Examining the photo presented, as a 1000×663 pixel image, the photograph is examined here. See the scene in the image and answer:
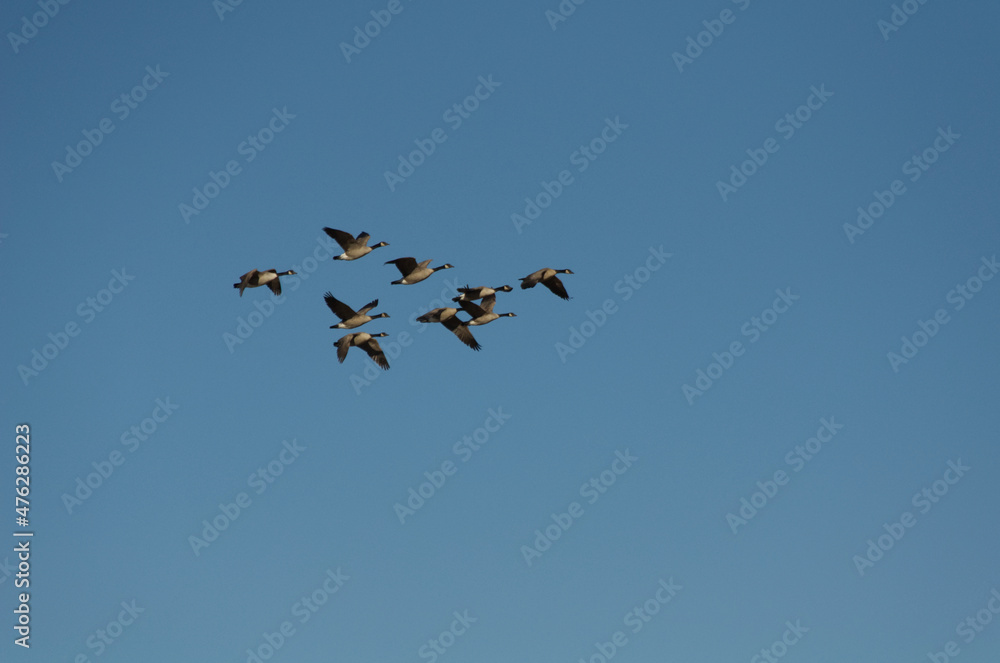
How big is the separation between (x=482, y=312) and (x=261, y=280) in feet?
21.9

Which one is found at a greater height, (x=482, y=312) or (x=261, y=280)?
(x=482, y=312)

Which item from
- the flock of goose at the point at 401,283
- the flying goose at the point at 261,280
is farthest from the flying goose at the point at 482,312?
the flying goose at the point at 261,280

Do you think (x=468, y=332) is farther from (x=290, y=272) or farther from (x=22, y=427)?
(x=22, y=427)

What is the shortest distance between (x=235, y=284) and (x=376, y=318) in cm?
532

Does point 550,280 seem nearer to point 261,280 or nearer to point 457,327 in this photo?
point 457,327

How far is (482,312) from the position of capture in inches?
1993

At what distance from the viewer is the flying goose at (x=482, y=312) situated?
165 feet

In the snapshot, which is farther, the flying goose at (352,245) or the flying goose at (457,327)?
the flying goose at (457,327)

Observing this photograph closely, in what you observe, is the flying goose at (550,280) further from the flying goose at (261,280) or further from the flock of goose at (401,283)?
the flying goose at (261,280)

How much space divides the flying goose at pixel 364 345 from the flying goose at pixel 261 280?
2.72 metres

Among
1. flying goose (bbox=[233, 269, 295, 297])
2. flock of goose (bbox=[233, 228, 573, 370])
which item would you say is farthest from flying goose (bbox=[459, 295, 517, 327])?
flying goose (bbox=[233, 269, 295, 297])

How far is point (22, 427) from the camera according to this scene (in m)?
49.9

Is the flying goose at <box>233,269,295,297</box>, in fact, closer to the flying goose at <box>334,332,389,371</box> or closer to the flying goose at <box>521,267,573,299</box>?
the flying goose at <box>334,332,389,371</box>

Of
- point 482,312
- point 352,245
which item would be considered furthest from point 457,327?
point 352,245
